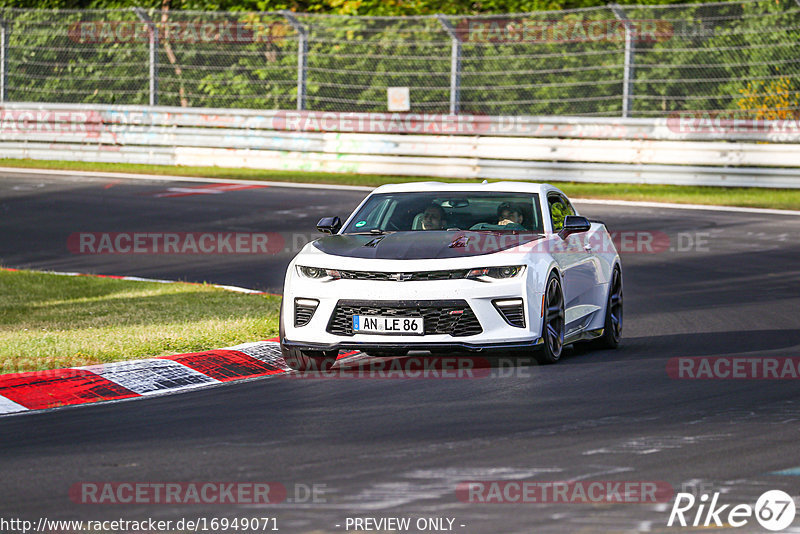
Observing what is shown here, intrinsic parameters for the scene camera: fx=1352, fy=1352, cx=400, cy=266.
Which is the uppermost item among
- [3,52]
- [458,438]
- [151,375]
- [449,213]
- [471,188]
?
[3,52]

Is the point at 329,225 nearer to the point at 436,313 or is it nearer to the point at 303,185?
the point at 436,313

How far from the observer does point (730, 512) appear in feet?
18.5

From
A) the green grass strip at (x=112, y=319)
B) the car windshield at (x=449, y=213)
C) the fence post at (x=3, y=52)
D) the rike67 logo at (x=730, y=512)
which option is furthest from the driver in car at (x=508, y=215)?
the fence post at (x=3, y=52)

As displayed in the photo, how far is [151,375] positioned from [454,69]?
17.6 meters

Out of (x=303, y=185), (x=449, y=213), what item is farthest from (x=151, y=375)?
(x=303, y=185)

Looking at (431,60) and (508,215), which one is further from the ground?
(431,60)

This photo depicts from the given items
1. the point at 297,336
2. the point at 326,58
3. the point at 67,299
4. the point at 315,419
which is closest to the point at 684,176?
the point at 326,58

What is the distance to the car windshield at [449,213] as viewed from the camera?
10562 mm

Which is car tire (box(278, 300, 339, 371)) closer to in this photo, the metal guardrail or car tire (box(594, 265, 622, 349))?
car tire (box(594, 265, 622, 349))

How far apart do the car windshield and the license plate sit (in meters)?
1.39

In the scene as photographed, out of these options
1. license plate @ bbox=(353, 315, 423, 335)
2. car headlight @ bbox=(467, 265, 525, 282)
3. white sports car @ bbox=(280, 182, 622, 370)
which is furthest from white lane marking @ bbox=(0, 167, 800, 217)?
license plate @ bbox=(353, 315, 423, 335)

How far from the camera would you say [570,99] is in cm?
2622

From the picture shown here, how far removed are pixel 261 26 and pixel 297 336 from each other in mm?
19968

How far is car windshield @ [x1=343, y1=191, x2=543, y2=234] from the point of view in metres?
10.6
